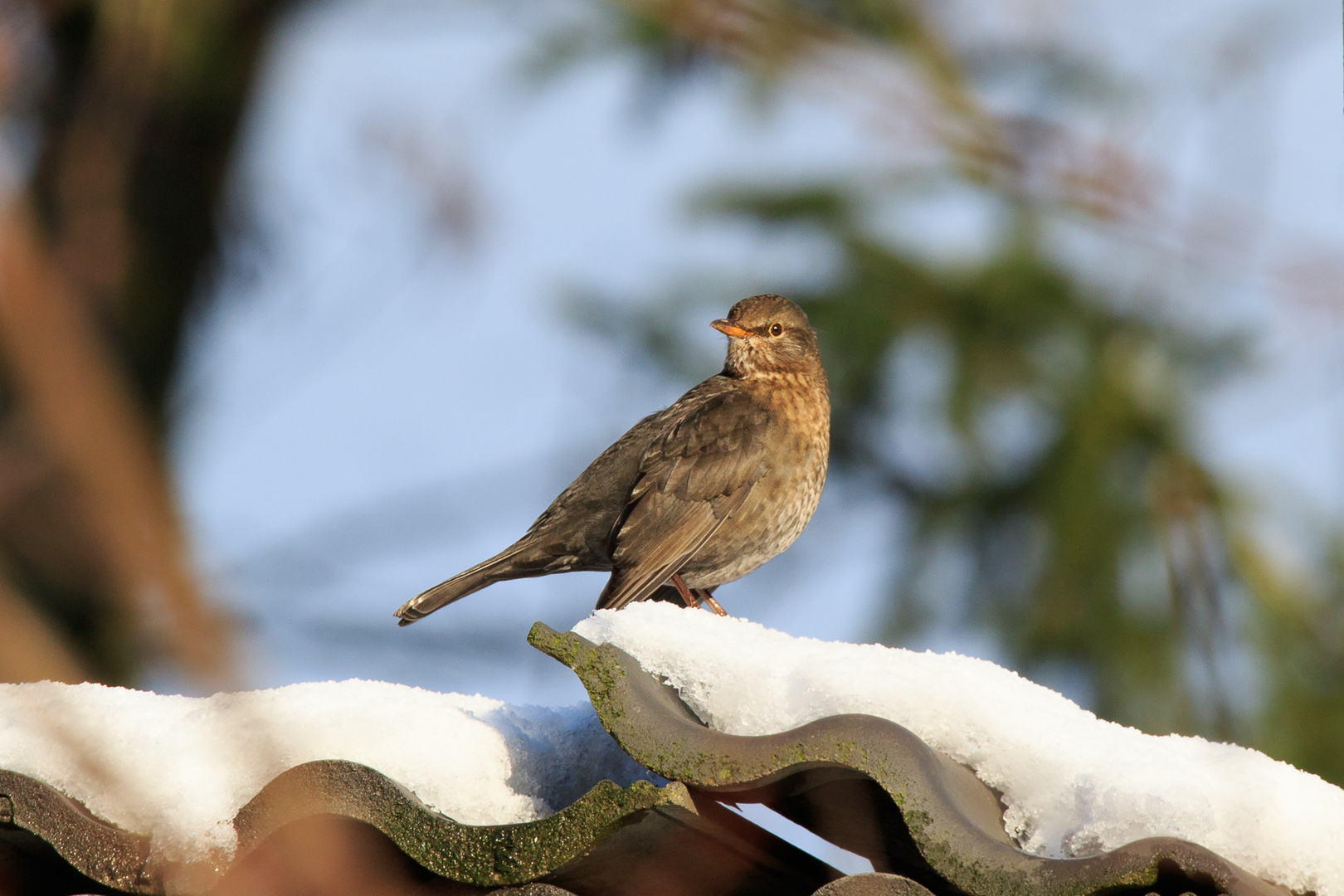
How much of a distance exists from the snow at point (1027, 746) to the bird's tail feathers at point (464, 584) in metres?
1.64

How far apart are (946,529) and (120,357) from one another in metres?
4.42

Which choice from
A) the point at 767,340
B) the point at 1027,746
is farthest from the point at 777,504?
the point at 1027,746

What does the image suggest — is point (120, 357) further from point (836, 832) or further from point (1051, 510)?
point (836, 832)

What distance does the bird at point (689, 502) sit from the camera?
165 inches

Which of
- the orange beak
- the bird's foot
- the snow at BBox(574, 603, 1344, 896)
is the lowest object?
the bird's foot

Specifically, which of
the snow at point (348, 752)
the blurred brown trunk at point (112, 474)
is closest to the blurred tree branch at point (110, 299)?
the blurred brown trunk at point (112, 474)

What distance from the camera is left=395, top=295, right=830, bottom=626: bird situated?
4188 millimetres

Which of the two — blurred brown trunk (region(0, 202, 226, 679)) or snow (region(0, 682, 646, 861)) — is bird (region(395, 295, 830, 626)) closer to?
snow (region(0, 682, 646, 861))

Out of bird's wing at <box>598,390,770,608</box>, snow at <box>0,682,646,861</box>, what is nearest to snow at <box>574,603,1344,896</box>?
snow at <box>0,682,646,861</box>

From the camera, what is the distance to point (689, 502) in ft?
14.0

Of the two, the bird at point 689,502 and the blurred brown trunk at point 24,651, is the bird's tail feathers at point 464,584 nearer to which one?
the bird at point 689,502

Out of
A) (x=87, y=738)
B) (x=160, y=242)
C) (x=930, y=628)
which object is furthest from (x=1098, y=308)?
(x=87, y=738)

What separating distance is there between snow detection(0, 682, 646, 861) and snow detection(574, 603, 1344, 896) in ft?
1.08

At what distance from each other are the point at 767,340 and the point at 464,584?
5.06ft
